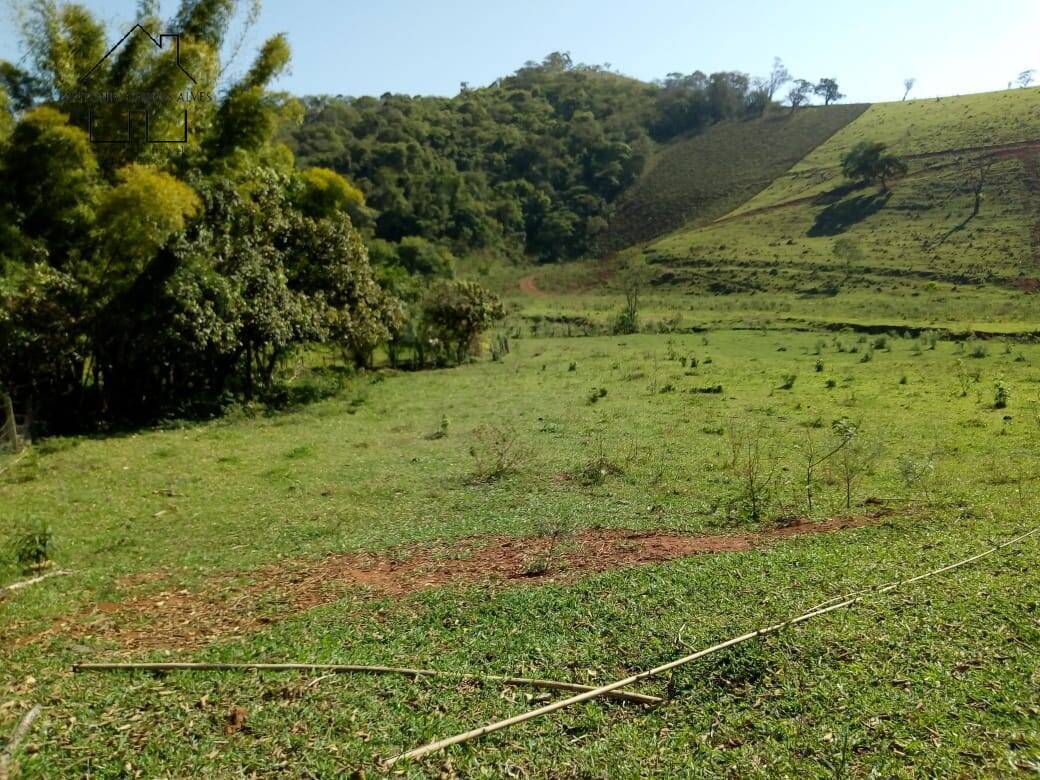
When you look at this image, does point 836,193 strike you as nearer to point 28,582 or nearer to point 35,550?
point 35,550

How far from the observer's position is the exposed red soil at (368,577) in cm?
574

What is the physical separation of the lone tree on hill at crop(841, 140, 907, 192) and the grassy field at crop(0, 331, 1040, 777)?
58032mm

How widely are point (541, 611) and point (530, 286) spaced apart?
208ft

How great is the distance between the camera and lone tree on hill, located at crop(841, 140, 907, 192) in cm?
6328

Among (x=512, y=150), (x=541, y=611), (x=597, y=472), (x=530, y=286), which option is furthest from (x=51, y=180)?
(x=512, y=150)

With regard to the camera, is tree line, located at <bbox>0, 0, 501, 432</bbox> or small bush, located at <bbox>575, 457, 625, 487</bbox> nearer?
small bush, located at <bbox>575, 457, 625, 487</bbox>

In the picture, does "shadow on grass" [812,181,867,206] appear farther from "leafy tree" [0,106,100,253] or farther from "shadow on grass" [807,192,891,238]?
"leafy tree" [0,106,100,253]

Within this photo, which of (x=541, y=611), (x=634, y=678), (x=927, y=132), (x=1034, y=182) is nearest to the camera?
(x=634, y=678)

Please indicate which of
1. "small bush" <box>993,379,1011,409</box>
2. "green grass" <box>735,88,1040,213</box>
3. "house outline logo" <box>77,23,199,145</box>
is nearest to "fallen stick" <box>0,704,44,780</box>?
"house outline logo" <box>77,23,199,145</box>

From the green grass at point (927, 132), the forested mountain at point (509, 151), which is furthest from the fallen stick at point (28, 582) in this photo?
the green grass at point (927, 132)

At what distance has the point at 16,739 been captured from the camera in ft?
13.2

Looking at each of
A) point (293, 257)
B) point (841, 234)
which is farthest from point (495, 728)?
point (841, 234)

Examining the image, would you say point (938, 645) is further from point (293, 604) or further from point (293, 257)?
point (293, 257)

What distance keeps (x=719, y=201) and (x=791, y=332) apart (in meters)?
47.7
